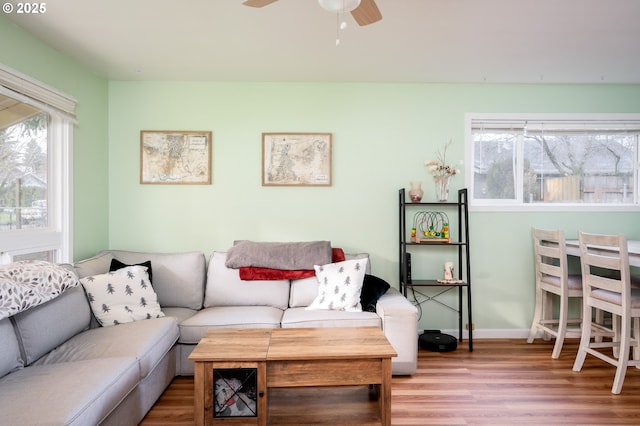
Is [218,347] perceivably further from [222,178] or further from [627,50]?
[627,50]

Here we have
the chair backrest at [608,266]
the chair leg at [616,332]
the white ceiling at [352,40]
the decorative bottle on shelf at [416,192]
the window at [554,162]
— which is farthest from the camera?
the window at [554,162]

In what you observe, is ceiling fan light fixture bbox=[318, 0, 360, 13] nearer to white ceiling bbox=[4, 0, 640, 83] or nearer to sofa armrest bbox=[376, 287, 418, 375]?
white ceiling bbox=[4, 0, 640, 83]

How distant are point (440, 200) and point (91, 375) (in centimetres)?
299

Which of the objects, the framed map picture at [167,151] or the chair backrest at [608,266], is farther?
the framed map picture at [167,151]

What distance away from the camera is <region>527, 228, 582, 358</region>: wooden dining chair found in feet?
10.6

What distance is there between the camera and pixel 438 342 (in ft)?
11.1

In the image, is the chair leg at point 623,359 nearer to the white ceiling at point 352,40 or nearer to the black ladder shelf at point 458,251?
the black ladder shelf at point 458,251

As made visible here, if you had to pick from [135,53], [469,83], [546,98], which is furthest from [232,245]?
[546,98]

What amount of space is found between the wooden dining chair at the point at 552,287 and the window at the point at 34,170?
4044mm

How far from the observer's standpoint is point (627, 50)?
3014mm

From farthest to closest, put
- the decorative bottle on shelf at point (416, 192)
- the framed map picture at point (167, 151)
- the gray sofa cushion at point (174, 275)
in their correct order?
the framed map picture at point (167, 151)
the decorative bottle on shelf at point (416, 192)
the gray sofa cushion at point (174, 275)

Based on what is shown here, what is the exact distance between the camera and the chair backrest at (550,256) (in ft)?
10.5

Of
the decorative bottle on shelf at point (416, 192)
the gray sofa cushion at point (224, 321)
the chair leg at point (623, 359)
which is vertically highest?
the decorative bottle on shelf at point (416, 192)

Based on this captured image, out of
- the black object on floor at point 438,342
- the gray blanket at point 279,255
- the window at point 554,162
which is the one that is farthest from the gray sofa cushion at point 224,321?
the window at point 554,162
